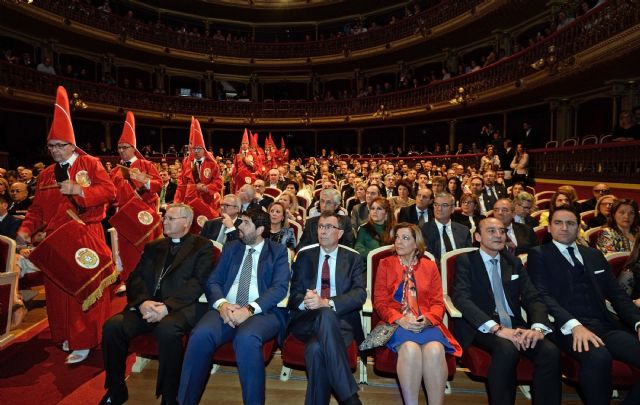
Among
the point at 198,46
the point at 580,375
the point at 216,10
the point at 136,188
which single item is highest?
the point at 216,10

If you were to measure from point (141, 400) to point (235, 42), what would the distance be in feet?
71.8

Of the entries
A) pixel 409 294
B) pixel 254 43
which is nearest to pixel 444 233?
pixel 409 294

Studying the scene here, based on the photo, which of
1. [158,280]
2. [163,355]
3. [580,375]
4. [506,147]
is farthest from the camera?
[506,147]

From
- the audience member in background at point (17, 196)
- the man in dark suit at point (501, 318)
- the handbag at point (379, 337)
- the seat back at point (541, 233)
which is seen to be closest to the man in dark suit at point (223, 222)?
the handbag at point (379, 337)

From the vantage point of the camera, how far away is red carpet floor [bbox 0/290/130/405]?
278 centimetres

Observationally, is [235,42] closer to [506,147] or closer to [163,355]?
[506,147]

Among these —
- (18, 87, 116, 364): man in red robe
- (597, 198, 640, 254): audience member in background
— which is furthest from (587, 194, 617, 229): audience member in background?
(18, 87, 116, 364): man in red robe

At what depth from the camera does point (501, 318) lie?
9.08ft

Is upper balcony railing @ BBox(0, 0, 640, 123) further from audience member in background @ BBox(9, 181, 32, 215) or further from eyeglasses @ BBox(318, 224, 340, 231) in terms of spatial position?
audience member in background @ BBox(9, 181, 32, 215)

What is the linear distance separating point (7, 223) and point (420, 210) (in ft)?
13.9

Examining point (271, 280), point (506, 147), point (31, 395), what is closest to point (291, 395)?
point (271, 280)

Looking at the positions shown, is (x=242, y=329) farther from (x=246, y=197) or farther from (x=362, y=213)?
(x=362, y=213)

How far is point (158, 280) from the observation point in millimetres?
2961

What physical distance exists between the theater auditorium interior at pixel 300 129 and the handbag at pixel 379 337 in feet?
0.34
